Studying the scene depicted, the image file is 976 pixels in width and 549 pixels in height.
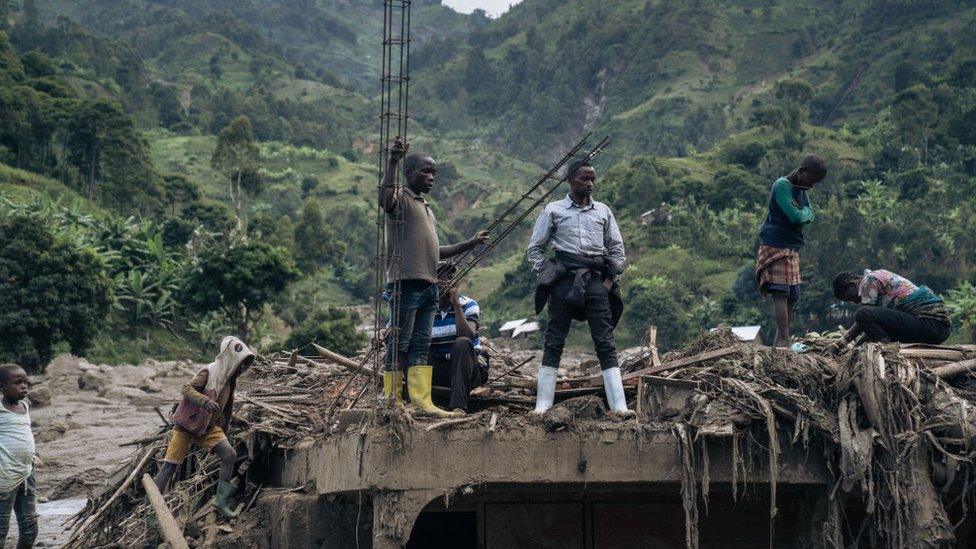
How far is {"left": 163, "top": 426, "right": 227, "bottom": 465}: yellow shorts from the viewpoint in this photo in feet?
31.8

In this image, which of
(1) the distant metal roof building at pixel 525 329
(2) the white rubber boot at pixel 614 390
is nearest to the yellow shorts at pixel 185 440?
(2) the white rubber boot at pixel 614 390

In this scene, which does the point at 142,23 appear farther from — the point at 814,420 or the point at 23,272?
the point at 814,420

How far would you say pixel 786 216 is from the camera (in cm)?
1024

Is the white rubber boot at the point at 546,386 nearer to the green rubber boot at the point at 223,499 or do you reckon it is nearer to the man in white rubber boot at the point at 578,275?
the man in white rubber boot at the point at 578,275

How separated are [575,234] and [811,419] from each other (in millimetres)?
1984

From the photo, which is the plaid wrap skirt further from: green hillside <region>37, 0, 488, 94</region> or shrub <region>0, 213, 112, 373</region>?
green hillside <region>37, 0, 488, 94</region>

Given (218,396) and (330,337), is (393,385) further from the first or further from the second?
(330,337)

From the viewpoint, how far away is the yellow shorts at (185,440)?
970 centimetres

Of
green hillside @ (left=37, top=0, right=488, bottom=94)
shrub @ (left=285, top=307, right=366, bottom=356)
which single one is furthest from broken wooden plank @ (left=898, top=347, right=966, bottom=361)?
green hillside @ (left=37, top=0, right=488, bottom=94)

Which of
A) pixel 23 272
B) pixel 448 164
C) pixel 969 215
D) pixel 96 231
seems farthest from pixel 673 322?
pixel 448 164

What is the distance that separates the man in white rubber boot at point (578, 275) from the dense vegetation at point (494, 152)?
2409cm

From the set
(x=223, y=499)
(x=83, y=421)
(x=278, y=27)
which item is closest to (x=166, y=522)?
(x=223, y=499)

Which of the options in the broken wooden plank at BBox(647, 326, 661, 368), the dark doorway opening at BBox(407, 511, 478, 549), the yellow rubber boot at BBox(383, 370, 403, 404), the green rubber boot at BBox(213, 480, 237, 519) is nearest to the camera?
the yellow rubber boot at BBox(383, 370, 403, 404)

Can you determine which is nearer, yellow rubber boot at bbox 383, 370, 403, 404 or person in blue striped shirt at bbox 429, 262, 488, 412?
yellow rubber boot at bbox 383, 370, 403, 404
